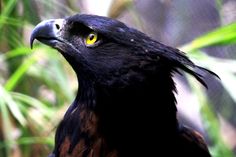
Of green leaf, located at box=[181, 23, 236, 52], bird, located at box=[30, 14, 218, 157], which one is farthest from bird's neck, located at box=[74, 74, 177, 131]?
green leaf, located at box=[181, 23, 236, 52]

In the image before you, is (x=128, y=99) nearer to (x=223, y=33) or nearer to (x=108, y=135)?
(x=108, y=135)

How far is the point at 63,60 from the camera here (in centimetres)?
302

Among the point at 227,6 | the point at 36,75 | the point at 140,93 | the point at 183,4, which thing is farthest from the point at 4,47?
the point at 140,93

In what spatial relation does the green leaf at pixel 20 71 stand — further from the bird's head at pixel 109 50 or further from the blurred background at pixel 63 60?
the bird's head at pixel 109 50

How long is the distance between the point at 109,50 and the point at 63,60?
0.93 m

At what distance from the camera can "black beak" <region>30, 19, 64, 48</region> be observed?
2139mm

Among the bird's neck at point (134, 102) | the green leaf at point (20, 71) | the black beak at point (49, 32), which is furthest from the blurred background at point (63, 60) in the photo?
the black beak at point (49, 32)

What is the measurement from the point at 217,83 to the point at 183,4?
0.53m

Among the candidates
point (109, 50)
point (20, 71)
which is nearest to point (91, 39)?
point (109, 50)

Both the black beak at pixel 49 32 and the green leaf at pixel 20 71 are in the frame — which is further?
the green leaf at pixel 20 71

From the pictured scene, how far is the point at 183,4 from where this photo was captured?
2.96m

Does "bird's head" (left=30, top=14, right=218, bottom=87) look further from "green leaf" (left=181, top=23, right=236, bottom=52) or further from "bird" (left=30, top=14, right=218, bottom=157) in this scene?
"green leaf" (left=181, top=23, right=236, bottom=52)

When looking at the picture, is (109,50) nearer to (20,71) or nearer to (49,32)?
(49,32)

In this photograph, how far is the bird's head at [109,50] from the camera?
2082mm
